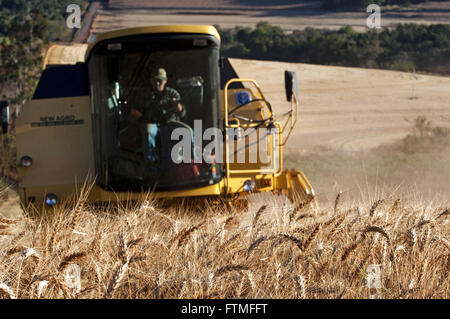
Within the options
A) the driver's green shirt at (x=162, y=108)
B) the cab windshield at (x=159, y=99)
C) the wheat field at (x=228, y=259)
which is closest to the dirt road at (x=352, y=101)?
the cab windshield at (x=159, y=99)

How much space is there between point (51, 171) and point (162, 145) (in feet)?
5.59

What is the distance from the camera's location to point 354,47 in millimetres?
41469

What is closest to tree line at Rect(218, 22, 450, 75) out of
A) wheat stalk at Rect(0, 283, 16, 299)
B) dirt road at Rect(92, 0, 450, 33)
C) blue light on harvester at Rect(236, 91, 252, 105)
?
dirt road at Rect(92, 0, 450, 33)

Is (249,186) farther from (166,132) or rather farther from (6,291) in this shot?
(6,291)

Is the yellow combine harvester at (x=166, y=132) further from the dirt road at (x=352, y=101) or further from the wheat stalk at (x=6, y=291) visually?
the dirt road at (x=352, y=101)

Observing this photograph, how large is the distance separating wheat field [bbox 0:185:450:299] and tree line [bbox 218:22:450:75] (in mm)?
33399

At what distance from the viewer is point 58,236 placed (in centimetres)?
405

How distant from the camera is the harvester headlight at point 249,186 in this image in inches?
310

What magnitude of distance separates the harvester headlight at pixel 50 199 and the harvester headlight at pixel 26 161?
601mm

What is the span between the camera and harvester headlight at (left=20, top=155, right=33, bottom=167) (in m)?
8.37

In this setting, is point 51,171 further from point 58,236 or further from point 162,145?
point 58,236

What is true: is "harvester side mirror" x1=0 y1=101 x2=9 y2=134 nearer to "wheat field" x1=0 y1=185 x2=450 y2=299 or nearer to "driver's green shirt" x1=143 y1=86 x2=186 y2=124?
"driver's green shirt" x1=143 y1=86 x2=186 y2=124
